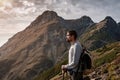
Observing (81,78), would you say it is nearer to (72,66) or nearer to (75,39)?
(72,66)

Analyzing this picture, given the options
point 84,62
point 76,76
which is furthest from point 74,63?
point 76,76

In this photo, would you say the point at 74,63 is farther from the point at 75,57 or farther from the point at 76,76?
the point at 76,76

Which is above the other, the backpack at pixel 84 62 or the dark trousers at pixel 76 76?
the backpack at pixel 84 62

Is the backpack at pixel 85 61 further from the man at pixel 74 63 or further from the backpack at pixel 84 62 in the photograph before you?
the man at pixel 74 63

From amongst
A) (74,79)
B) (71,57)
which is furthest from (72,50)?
(74,79)

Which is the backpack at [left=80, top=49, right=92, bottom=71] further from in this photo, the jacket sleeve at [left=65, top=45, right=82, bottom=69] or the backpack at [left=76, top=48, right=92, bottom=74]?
the jacket sleeve at [left=65, top=45, right=82, bottom=69]

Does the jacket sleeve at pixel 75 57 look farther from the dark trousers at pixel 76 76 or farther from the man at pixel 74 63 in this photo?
the dark trousers at pixel 76 76

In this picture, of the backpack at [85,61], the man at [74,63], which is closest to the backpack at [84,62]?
the backpack at [85,61]

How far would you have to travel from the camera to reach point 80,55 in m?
11.7

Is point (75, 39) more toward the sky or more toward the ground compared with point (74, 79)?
more toward the sky

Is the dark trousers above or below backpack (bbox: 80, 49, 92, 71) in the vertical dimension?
below

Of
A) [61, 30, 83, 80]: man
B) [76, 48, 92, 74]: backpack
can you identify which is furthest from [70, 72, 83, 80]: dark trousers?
[76, 48, 92, 74]: backpack

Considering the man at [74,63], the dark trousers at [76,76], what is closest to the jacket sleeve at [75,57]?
the man at [74,63]

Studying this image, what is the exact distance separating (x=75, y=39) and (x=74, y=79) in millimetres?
1560
